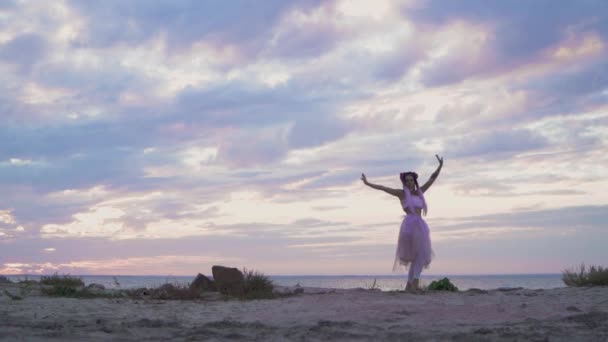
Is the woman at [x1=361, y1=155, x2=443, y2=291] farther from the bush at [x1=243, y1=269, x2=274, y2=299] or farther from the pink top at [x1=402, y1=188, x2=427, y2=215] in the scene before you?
the bush at [x1=243, y1=269, x2=274, y2=299]

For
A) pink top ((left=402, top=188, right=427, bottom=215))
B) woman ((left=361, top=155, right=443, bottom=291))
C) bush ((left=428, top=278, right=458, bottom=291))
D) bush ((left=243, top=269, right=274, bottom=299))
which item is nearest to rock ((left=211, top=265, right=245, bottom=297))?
bush ((left=243, top=269, right=274, bottom=299))

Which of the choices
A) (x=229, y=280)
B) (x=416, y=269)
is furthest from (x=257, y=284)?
(x=416, y=269)

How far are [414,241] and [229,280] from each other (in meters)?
3.64

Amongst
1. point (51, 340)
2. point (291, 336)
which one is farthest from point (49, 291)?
point (291, 336)

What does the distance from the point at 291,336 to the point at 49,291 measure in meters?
6.34

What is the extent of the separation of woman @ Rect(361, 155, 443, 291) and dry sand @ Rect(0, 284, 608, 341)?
1542mm

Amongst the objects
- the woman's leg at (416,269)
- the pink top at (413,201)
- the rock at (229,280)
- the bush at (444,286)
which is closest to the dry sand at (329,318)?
the rock at (229,280)

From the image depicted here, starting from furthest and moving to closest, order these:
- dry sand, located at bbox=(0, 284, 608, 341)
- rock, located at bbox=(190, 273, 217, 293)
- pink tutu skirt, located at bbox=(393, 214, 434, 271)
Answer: rock, located at bbox=(190, 273, 217, 293) < pink tutu skirt, located at bbox=(393, 214, 434, 271) < dry sand, located at bbox=(0, 284, 608, 341)

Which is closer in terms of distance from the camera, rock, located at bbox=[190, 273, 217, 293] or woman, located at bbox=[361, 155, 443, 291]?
woman, located at bbox=[361, 155, 443, 291]

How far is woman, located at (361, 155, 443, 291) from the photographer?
38.6 ft

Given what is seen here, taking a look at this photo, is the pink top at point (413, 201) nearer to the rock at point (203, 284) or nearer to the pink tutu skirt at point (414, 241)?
the pink tutu skirt at point (414, 241)

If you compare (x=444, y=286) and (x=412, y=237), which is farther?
(x=444, y=286)

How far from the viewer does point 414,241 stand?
1177 cm

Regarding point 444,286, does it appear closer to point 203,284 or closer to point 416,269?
point 416,269
